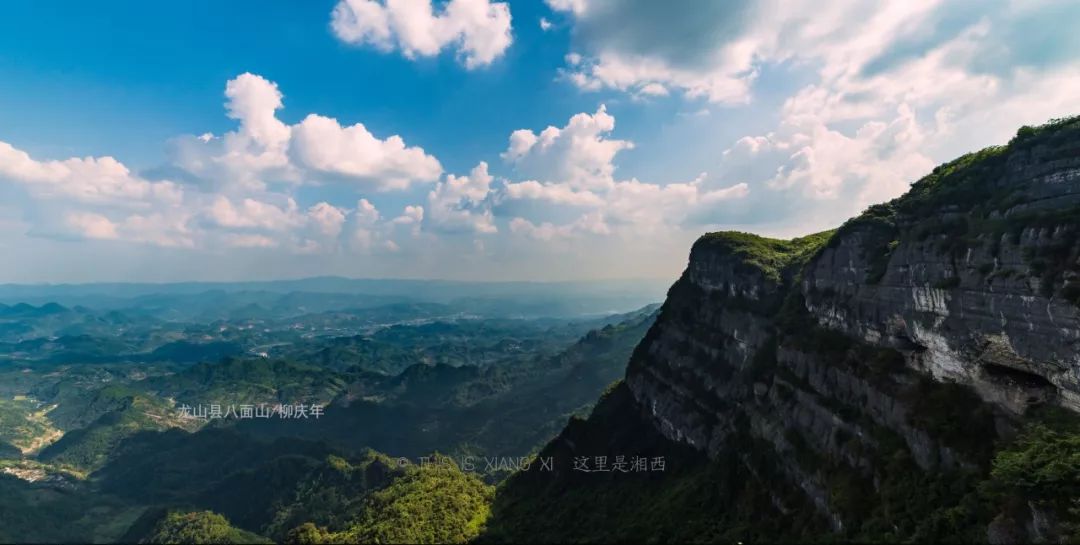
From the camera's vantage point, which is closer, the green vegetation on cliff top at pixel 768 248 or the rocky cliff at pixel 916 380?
the rocky cliff at pixel 916 380

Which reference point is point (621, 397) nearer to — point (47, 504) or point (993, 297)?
point (993, 297)

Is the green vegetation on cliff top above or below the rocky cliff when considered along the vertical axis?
above

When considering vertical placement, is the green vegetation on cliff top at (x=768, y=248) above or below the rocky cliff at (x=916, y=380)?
above

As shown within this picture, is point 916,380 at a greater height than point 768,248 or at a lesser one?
lesser

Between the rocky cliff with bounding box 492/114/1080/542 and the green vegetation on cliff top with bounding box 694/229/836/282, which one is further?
the green vegetation on cliff top with bounding box 694/229/836/282

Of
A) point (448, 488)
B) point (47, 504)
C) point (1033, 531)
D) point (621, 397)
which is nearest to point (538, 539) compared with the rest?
point (448, 488)

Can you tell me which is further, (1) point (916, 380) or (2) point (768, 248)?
(2) point (768, 248)

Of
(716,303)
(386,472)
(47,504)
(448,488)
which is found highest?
(716,303)

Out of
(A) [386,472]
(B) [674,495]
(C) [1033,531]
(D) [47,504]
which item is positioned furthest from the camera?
(D) [47,504]
